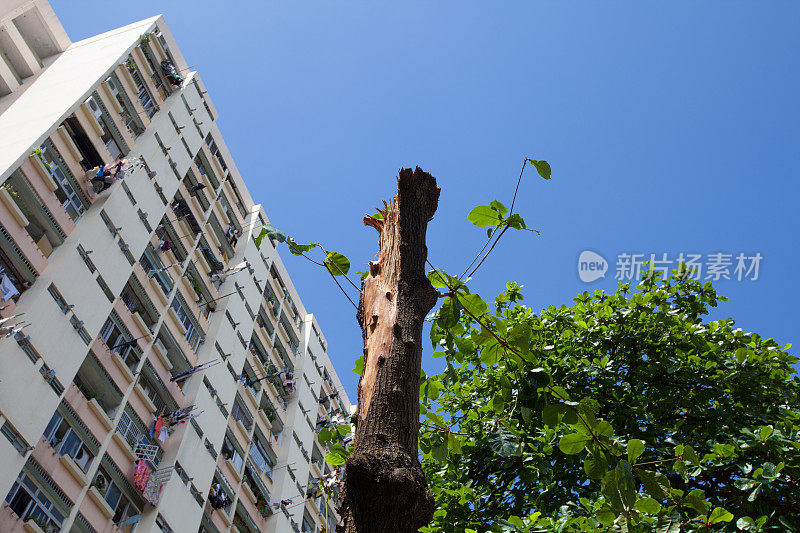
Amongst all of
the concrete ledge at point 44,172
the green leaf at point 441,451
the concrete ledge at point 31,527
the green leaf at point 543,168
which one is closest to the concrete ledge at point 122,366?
the concrete ledge at point 44,172

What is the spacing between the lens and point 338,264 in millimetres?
3598

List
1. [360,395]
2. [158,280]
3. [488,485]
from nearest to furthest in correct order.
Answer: [360,395], [488,485], [158,280]

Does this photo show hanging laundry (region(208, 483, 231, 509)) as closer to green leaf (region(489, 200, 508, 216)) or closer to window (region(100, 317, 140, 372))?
window (region(100, 317, 140, 372))

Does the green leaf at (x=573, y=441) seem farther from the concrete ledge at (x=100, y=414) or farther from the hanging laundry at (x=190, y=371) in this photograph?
the hanging laundry at (x=190, y=371)

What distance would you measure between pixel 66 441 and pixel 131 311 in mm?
4925

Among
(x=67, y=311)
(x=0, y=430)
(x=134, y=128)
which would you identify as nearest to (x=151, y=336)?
(x=67, y=311)

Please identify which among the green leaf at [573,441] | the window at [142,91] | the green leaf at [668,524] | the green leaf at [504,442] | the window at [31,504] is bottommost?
the green leaf at [573,441]

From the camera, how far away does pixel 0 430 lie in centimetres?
1333

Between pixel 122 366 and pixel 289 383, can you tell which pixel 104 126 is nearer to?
pixel 122 366

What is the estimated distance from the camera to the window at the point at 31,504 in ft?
44.4

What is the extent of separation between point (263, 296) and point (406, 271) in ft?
89.7

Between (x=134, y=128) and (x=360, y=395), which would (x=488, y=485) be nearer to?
(x=360, y=395)

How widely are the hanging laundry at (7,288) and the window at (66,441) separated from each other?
10.1 ft

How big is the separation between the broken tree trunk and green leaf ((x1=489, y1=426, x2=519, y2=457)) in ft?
2.10
